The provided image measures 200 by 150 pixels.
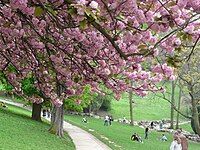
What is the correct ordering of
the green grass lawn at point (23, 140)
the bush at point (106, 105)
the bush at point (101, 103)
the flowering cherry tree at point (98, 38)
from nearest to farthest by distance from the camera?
1. the flowering cherry tree at point (98, 38)
2. the green grass lawn at point (23, 140)
3. the bush at point (101, 103)
4. the bush at point (106, 105)

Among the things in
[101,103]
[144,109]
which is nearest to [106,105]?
[101,103]

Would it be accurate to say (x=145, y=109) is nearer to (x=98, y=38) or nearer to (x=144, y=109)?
(x=144, y=109)

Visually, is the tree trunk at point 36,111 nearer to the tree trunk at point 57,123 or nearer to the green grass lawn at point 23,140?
the tree trunk at point 57,123

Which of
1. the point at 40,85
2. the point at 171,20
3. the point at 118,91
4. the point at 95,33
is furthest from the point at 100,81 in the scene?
the point at 171,20

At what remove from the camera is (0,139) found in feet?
50.9

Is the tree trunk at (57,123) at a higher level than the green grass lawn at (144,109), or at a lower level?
lower

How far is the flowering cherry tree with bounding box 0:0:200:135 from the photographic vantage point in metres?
3.56

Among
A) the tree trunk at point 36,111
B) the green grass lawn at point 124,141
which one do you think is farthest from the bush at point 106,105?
the tree trunk at point 36,111

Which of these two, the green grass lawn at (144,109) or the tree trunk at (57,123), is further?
the green grass lawn at (144,109)

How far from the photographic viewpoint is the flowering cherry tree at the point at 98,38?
11.7 feet

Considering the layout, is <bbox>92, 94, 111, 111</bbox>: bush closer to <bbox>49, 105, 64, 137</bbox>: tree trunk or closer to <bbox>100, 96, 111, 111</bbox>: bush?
<bbox>100, 96, 111, 111</bbox>: bush

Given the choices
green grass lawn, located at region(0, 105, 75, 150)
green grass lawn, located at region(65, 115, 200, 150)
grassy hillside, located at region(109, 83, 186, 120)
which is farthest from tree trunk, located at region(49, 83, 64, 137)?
grassy hillside, located at region(109, 83, 186, 120)

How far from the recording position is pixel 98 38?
4656 mm

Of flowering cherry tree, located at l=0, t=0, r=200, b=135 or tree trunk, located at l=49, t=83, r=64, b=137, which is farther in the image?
tree trunk, located at l=49, t=83, r=64, b=137
